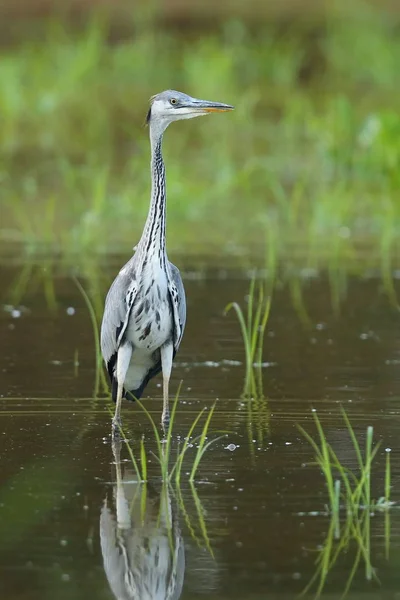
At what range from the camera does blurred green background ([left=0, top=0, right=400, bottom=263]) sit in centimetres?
1295

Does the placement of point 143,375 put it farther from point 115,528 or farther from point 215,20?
point 215,20

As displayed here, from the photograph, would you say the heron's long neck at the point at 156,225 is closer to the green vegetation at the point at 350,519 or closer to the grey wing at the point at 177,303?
the grey wing at the point at 177,303

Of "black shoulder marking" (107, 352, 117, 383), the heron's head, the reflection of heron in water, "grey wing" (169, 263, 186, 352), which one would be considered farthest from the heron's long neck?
the reflection of heron in water

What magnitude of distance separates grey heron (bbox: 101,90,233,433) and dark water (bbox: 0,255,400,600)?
25 cm

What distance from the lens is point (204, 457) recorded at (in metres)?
6.82

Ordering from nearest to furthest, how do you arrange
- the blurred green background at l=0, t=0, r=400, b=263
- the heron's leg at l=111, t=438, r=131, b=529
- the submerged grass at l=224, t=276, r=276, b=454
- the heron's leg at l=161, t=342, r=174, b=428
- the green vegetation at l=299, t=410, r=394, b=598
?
the green vegetation at l=299, t=410, r=394, b=598 < the heron's leg at l=111, t=438, r=131, b=529 < the submerged grass at l=224, t=276, r=276, b=454 < the heron's leg at l=161, t=342, r=174, b=428 < the blurred green background at l=0, t=0, r=400, b=263

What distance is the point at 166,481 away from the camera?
251 inches

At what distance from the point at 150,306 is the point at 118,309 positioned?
0.17m

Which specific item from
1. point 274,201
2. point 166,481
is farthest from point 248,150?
point 166,481

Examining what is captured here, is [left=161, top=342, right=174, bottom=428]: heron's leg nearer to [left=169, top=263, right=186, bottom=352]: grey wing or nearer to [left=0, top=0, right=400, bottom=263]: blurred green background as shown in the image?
[left=169, top=263, right=186, bottom=352]: grey wing

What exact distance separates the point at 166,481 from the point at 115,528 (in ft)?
2.10

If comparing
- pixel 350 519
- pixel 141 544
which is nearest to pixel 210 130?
pixel 350 519

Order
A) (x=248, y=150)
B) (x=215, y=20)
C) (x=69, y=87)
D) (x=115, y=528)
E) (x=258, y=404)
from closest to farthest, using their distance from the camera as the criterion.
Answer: (x=115, y=528), (x=258, y=404), (x=248, y=150), (x=69, y=87), (x=215, y=20)

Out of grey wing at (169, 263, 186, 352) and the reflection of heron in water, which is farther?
grey wing at (169, 263, 186, 352)
